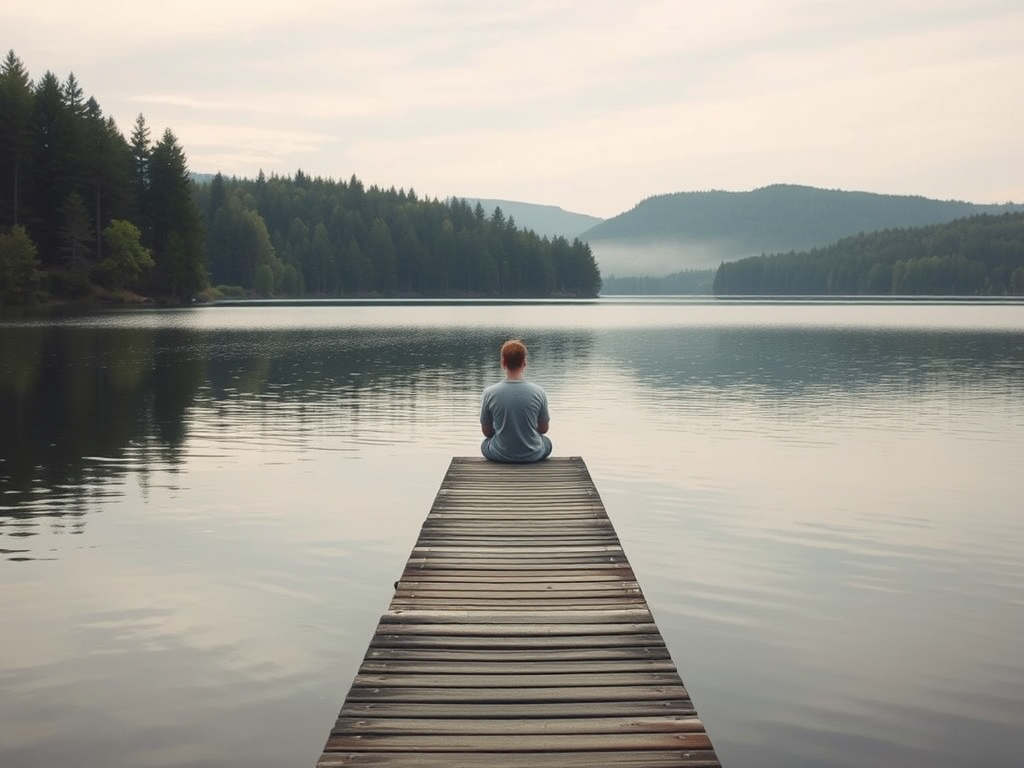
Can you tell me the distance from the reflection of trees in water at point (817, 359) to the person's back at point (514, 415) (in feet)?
74.2

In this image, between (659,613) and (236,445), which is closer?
(659,613)

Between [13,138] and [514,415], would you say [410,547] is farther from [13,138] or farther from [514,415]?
[13,138]

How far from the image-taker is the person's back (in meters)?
15.4

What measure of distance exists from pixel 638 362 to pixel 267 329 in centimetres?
3516

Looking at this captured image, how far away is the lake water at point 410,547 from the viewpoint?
8.69m

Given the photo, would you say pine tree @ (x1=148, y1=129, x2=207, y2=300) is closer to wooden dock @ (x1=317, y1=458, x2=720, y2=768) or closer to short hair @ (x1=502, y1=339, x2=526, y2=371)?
short hair @ (x1=502, y1=339, x2=526, y2=371)

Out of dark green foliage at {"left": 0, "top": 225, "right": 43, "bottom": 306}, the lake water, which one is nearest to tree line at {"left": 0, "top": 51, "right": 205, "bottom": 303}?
dark green foliage at {"left": 0, "top": 225, "right": 43, "bottom": 306}

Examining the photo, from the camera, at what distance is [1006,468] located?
22.2m

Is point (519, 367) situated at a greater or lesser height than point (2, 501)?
greater

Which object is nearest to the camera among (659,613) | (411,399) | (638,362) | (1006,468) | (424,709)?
(424,709)

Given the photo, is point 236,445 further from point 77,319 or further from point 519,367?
point 77,319

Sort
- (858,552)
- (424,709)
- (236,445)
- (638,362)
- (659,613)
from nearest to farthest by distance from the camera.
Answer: (424,709) → (659,613) → (858,552) → (236,445) → (638,362)

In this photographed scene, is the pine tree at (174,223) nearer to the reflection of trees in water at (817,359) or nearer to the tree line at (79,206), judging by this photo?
the tree line at (79,206)

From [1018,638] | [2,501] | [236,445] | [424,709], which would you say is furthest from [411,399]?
[424,709]
